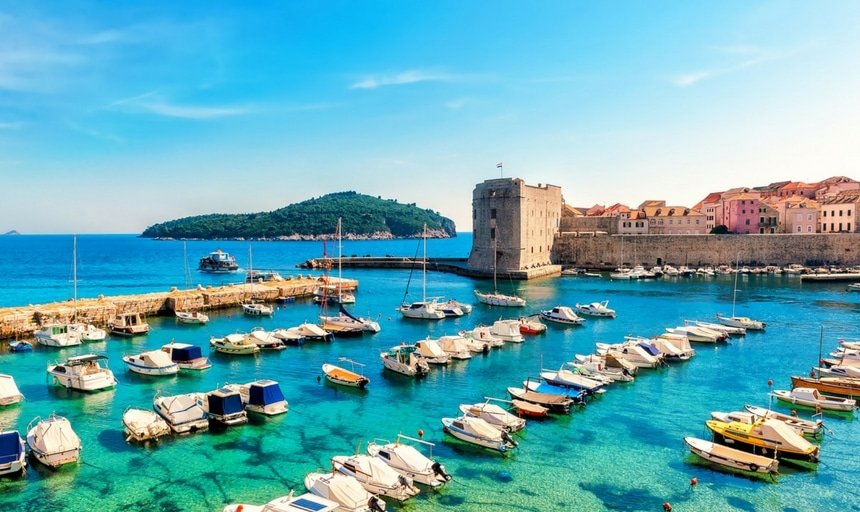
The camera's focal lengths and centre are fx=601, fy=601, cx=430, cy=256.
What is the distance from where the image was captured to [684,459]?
632 inches

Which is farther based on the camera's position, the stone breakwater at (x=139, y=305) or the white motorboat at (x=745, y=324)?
the white motorboat at (x=745, y=324)

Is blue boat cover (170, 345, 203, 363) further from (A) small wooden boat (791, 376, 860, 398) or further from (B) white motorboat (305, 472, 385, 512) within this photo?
(A) small wooden boat (791, 376, 860, 398)

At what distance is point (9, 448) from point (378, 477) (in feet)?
29.8

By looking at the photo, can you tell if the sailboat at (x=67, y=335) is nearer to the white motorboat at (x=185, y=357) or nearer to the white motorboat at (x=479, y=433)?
the white motorboat at (x=185, y=357)

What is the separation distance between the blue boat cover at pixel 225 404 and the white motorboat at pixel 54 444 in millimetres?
3608

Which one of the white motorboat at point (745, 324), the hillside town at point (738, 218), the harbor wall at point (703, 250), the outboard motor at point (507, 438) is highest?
the hillside town at point (738, 218)

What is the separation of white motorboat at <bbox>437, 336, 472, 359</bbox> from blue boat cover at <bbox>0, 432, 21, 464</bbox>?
55.0ft

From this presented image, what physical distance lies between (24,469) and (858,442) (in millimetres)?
22482

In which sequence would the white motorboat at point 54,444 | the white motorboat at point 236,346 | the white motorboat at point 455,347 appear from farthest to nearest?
1. the white motorboat at point 236,346
2. the white motorboat at point 455,347
3. the white motorboat at point 54,444

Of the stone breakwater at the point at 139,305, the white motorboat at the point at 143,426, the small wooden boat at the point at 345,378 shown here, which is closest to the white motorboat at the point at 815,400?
the small wooden boat at the point at 345,378

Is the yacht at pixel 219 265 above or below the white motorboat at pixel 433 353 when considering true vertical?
above

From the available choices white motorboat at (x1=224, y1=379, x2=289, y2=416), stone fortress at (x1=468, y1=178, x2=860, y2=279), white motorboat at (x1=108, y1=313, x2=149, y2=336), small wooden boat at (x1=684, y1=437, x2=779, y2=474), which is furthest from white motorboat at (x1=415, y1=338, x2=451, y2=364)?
stone fortress at (x1=468, y1=178, x2=860, y2=279)

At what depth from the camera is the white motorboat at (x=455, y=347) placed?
90.2 feet

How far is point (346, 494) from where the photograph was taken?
12.4 meters
